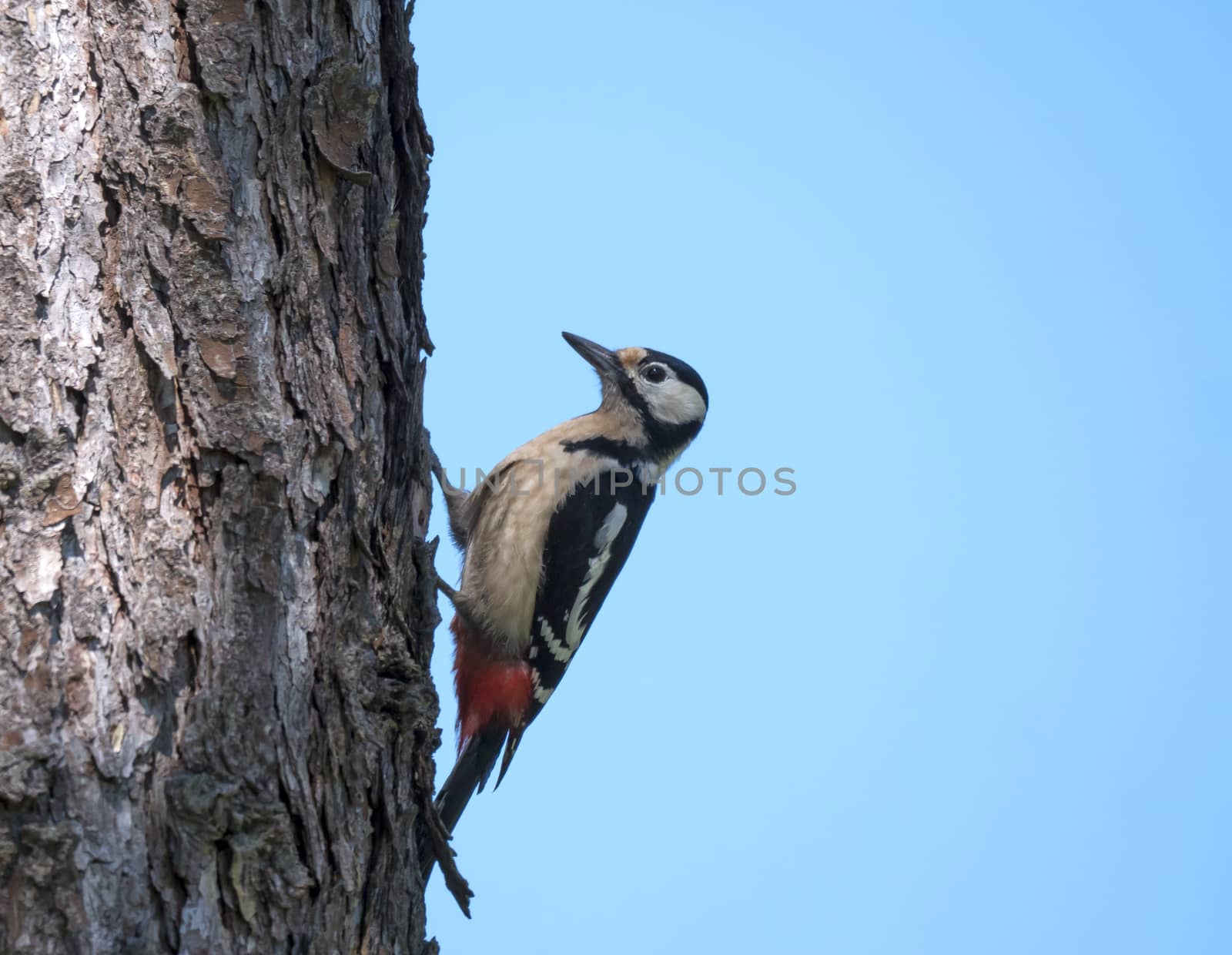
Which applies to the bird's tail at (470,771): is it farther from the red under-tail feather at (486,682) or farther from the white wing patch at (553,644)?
the white wing patch at (553,644)

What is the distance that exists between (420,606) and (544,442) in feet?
6.63

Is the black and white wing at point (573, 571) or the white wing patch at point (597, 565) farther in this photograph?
the white wing patch at point (597, 565)

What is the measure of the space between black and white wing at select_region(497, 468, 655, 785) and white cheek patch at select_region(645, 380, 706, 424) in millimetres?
466

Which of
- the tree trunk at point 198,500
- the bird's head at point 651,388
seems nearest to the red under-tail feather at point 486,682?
the bird's head at point 651,388

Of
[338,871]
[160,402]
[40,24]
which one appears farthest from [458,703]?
[40,24]

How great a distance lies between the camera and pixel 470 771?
4383 mm

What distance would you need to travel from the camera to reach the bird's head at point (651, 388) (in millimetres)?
5277

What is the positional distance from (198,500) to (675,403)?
3344mm

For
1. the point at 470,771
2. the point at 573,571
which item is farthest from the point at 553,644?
the point at 470,771

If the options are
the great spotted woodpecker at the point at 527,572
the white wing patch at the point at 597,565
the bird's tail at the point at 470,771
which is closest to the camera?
the bird's tail at the point at 470,771

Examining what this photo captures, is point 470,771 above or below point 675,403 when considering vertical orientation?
below

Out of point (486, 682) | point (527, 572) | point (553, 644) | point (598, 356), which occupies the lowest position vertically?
point (486, 682)

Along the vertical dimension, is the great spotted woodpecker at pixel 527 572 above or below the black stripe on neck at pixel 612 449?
below

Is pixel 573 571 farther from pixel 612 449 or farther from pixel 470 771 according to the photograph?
pixel 470 771
